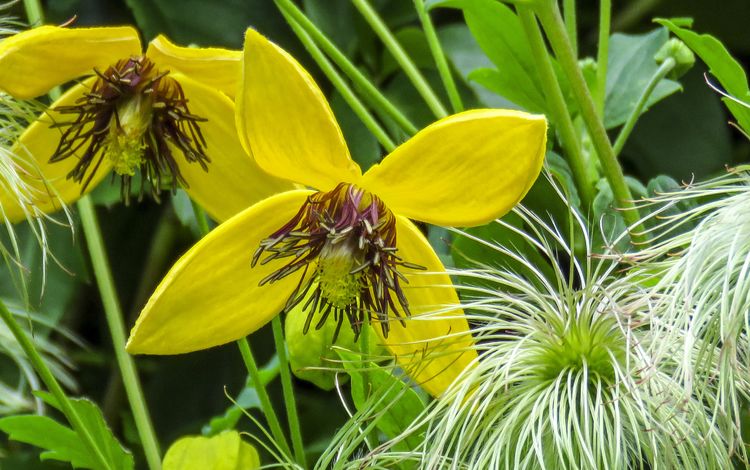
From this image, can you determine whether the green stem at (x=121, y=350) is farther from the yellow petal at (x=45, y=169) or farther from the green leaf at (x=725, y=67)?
the green leaf at (x=725, y=67)

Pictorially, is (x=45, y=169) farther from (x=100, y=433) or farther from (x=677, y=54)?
(x=677, y=54)

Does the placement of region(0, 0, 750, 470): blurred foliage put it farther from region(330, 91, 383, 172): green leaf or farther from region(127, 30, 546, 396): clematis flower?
region(127, 30, 546, 396): clematis flower

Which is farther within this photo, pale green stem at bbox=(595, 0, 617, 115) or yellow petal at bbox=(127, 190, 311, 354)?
pale green stem at bbox=(595, 0, 617, 115)

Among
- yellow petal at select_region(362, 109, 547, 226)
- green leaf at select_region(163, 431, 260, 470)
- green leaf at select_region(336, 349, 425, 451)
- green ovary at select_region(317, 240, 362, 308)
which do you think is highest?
yellow petal at select_region(362, 109, 547, 226)

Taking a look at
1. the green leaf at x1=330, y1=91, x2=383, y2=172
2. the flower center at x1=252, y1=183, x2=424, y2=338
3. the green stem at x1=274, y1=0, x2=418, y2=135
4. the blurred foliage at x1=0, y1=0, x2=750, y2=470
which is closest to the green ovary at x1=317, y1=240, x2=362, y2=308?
the flower center at x1=252, y1=183, x2=424, y2=338

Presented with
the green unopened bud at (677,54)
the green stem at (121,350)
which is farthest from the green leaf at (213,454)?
the green unopened bud at (677,54)

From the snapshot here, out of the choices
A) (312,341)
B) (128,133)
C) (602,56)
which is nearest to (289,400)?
(312,341)

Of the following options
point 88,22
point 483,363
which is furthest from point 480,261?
point 88,22
